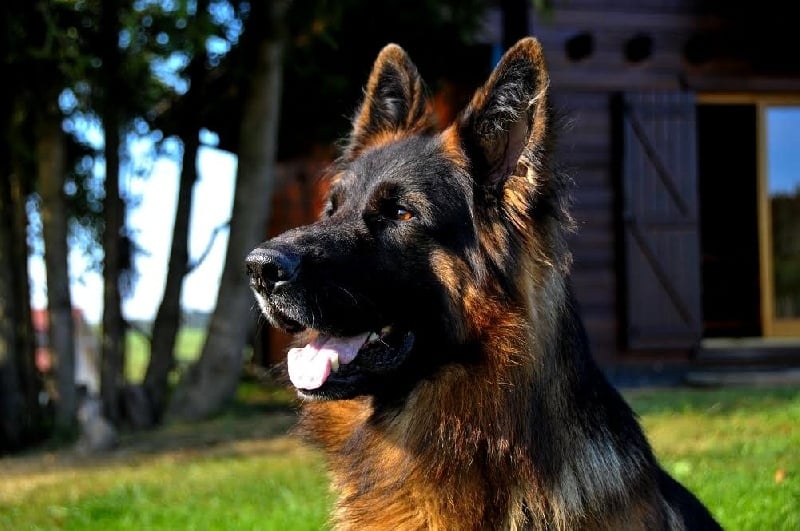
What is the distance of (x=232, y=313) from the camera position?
352 inches

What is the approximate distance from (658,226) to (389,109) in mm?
7362

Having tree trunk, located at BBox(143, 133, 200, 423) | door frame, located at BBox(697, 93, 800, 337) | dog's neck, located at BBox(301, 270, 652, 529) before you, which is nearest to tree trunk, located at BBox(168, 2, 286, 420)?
tree trunk, located at BBox(143, 133, 200, 423)

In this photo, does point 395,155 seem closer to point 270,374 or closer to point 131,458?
point 270,374

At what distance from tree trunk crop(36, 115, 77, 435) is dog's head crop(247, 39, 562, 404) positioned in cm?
622

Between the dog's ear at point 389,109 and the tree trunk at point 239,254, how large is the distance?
209 inches

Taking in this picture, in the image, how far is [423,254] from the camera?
308 centimetres

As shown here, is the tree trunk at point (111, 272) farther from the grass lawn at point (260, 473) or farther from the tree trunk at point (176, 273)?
the grass lawn at point (260, 473)

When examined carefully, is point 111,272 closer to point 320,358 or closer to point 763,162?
point 320,358

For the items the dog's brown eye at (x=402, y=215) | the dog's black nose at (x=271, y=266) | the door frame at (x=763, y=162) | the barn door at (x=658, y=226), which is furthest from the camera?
the door frame at (x=763, y=162)

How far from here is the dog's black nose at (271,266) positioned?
9.16ft

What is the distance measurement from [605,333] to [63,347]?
622 cm

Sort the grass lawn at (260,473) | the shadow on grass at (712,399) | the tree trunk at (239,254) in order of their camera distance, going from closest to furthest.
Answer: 1. the grass lawn at (260,473)
2. the shadow on grass at (712,399)
3. the tree trunk at (239,254)

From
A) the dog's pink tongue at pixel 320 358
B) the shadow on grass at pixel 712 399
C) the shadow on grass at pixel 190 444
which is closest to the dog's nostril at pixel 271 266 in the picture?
the dog's pink tongue at pixel 320 358

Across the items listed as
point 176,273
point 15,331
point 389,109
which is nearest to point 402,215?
point 389,109
